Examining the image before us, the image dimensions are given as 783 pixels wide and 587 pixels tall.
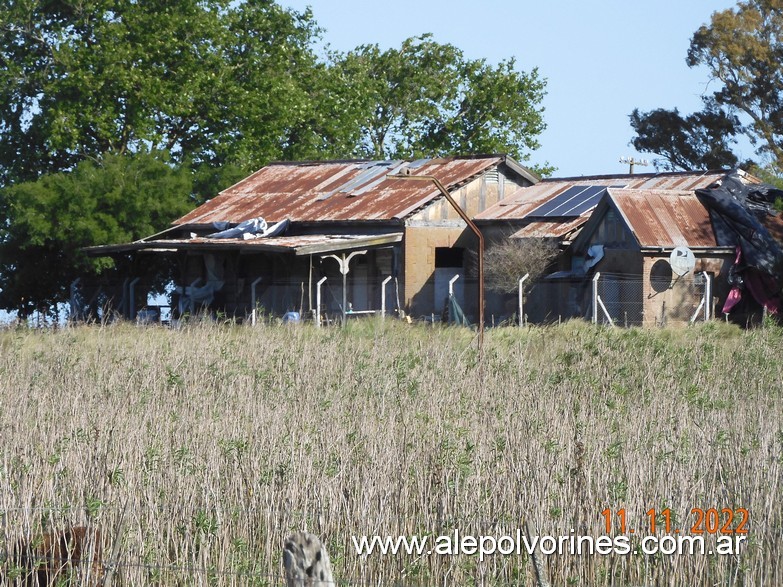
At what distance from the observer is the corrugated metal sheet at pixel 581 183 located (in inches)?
1104

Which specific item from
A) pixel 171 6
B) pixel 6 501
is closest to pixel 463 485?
pixel 6 501

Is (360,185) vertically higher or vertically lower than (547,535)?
higher

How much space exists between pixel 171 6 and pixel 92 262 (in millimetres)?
8742

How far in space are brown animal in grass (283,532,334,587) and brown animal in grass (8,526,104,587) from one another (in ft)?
6.52

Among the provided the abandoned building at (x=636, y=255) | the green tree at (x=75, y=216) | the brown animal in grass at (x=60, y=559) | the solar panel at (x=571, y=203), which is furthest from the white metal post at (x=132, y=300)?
the brown animal in grass at (x=60, y=559)

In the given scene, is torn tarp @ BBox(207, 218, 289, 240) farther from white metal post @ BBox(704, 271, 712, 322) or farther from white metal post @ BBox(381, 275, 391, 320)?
white metal post @ BBox(704, 271, 712, 322)

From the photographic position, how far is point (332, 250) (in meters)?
25.6

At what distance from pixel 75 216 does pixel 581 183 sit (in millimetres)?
13432

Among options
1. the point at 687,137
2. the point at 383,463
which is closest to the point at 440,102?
the point at 687,137

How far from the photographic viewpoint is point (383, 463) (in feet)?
24.7

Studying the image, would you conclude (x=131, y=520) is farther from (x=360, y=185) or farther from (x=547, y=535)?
(x=360, y=185)

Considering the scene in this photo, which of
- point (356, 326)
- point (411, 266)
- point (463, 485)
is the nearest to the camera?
point (463, 485)

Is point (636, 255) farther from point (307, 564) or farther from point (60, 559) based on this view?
point (307, 564)

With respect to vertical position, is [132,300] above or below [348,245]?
below
